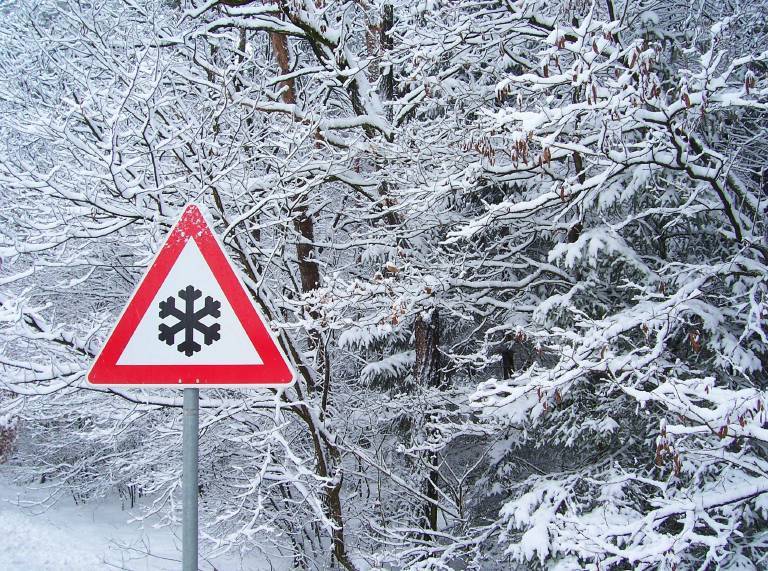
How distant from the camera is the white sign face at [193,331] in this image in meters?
2.29

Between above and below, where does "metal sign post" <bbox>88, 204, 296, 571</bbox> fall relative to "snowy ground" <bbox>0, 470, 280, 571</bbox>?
above

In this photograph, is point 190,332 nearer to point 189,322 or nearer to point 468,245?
point 189,322

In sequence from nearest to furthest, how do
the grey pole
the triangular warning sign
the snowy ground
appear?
the grey pole < the triangular warning sign < the snowy ground

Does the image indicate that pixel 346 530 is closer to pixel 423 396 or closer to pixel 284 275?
pixel 423 396

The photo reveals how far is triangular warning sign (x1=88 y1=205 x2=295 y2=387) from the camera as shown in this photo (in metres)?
2.29

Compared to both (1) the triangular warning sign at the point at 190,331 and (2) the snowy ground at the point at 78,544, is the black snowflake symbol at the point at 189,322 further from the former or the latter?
(2) the snowy ground at the point at 78,544

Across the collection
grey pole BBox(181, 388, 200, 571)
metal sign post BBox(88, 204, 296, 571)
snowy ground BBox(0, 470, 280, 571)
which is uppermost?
metal sign post BBox(88, 204, 296, 571)

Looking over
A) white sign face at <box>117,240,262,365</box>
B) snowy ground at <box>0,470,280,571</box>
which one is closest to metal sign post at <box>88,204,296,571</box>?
white sign face at <box>117,240,262,365</box>

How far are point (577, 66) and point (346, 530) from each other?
235 inches

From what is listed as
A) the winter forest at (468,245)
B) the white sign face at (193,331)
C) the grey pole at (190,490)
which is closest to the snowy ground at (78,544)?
the winter forest at (468,245)

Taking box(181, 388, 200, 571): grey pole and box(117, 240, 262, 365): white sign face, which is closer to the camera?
box(181, 388, 200, 571): grey pole

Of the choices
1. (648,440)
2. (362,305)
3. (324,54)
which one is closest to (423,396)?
(362,305)

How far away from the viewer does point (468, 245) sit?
6.27m

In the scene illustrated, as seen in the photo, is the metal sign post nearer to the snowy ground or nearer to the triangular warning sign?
the triangular warning sign
